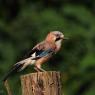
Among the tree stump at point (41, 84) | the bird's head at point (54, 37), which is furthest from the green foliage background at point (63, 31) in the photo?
the tree stump at point (41, 84)

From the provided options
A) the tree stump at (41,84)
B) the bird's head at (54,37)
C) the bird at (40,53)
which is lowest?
the tree stump at (41,84)

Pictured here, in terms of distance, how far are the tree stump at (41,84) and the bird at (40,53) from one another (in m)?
0.82

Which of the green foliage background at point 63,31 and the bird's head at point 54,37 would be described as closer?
the bird's head at point 54,37

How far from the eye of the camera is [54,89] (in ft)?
22.3

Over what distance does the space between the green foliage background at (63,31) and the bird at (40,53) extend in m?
4.44

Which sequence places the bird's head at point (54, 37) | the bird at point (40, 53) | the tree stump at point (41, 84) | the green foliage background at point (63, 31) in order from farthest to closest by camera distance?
the green foliage background at point (63, 31), the bird's head at point (54, 37), the bird at point (40, 53), the tree stump at point (41, 84)

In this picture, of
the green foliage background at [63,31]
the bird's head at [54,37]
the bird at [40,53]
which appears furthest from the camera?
the green foliage background at [63,31]

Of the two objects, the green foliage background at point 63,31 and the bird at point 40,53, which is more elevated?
the green foliage background at point 63,31

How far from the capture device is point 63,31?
13320 millimetres

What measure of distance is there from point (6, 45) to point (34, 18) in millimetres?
827

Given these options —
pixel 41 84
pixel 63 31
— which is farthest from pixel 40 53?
pixel 63 31

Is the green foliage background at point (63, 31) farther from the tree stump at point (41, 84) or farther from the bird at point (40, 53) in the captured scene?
the tree stump at point (41, 84)

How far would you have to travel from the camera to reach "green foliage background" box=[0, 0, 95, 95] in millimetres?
13406

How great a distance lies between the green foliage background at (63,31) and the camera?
13.4 m
